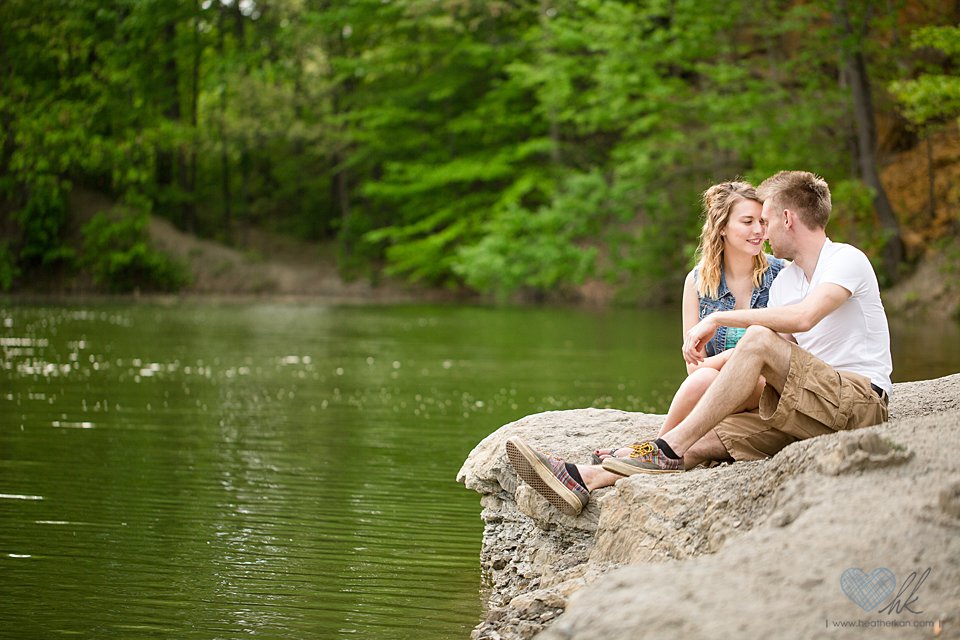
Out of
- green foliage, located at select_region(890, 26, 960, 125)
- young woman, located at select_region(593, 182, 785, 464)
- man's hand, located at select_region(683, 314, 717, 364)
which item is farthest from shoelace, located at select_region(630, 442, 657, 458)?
green foliage, located at select_region(890, 26, 960, 125)

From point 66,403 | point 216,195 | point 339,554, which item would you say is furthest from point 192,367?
point 216,195

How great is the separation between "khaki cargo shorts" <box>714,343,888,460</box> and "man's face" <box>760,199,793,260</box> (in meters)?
0.61

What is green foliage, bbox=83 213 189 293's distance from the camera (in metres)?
37.5

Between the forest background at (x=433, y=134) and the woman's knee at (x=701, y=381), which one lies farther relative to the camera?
the forest background at (x=433, y=134)

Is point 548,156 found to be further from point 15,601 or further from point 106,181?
point 15,601

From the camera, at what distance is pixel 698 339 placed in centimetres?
553

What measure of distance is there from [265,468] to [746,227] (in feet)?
13.6

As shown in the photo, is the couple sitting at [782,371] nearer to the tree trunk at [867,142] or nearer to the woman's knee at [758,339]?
the woman's knee at [758,339]

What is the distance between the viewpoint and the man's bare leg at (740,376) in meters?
4.98

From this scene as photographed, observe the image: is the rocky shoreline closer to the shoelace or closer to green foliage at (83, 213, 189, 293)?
the shoelace

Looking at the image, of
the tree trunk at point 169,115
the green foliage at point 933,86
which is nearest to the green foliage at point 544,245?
the green foliage at point 933,86

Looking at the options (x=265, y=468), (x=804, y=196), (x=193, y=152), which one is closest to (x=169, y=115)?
(x=193, y=152)

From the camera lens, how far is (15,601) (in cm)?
511

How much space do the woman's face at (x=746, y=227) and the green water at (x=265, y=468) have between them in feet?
6.98
